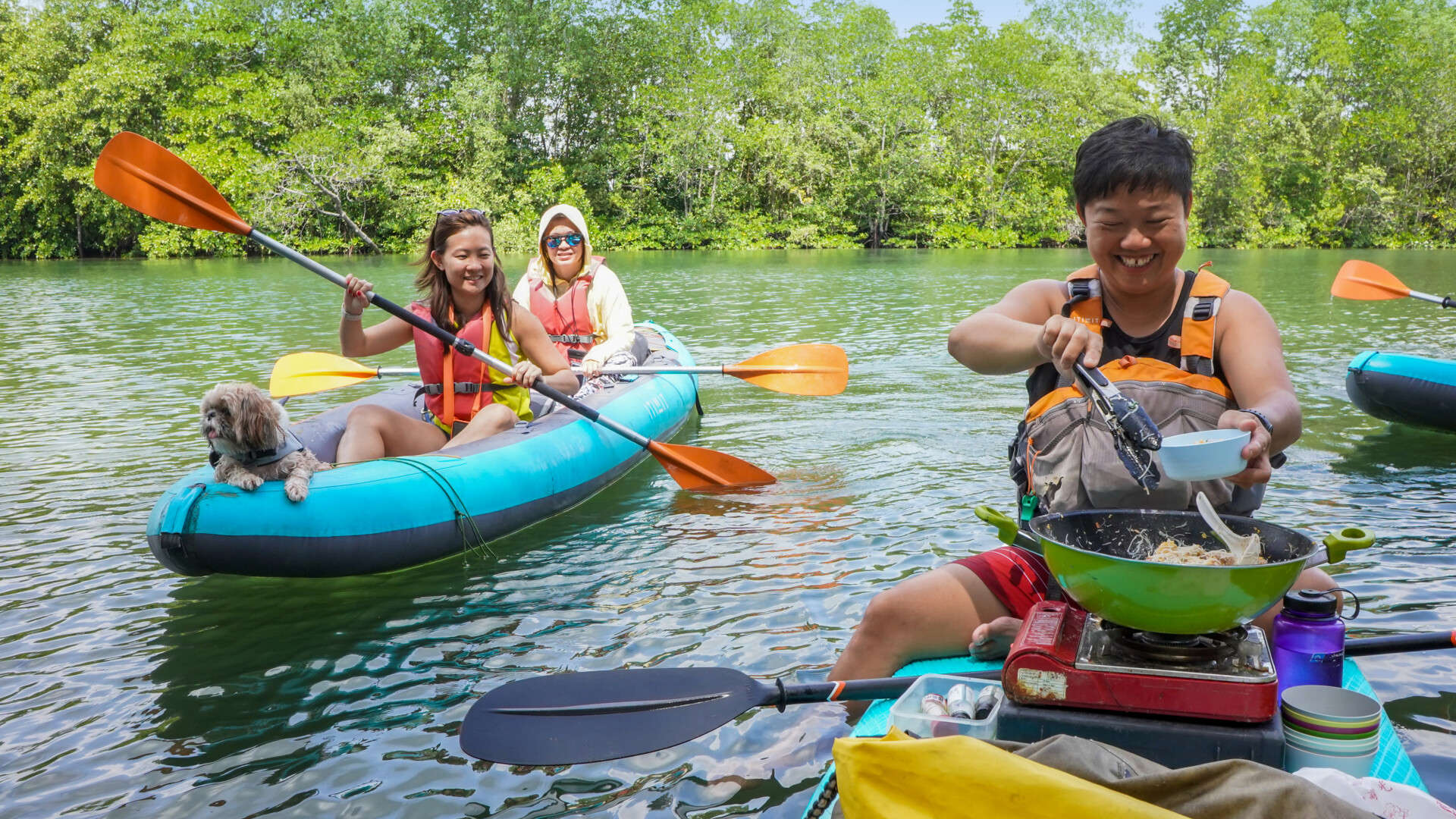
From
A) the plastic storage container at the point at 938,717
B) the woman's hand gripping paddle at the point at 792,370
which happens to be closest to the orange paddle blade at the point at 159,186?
the woman's hand gripping paddle at the point at 792,370

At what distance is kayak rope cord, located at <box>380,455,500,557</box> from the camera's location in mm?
3908

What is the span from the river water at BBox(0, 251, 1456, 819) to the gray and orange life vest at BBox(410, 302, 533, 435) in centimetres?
71

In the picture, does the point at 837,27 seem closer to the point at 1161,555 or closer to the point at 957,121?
the point at 957,121

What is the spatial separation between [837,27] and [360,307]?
35922 mm

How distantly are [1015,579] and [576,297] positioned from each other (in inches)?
187

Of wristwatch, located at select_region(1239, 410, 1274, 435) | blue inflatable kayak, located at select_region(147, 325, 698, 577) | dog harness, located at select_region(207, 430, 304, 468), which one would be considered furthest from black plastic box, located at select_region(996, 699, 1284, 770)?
dog harness, located at select_region(207, 430, 304, 468)

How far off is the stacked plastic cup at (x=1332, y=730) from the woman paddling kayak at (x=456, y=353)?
11.5 ft

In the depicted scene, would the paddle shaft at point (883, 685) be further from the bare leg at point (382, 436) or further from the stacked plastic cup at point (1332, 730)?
the bare leg at point (382, 436)

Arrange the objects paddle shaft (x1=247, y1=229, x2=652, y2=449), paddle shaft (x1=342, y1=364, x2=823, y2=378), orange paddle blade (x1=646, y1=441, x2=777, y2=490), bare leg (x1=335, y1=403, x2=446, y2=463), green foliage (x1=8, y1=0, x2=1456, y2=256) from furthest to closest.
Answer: green foliage (x1=8, y1=0, x2=1456, y2=256) < paddle shaft (x1=342, y1=364, x2=823, y2=378) < orange paddle blade (x1=646, y1=441, x2=777, y2=490) < paddle shaft (x1=247, y1=229, x2=652, y2=449) < bare leg (x1=335, y1=403, x2=446, y2=463)

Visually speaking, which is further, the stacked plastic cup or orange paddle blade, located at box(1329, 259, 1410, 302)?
orange paddle blade, located at box(1329, 259, 1410, 302)

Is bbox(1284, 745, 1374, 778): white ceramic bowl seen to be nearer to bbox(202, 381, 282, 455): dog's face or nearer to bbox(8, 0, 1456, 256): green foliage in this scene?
bbox(202, 381, 282, 455): dog's face

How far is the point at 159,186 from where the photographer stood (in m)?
4.32

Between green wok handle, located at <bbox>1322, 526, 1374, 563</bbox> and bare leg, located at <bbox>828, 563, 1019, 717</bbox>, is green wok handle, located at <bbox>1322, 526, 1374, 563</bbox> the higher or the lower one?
the higher one

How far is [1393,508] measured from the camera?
4.48 meters
